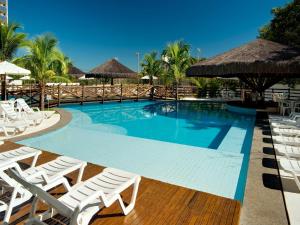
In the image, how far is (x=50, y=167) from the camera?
3482 millimetres

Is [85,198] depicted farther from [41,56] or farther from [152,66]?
[152,66]

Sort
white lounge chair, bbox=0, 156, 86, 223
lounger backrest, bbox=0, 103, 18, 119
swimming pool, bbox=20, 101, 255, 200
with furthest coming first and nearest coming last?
lounger backrest, bbox=0, 103, 18, 119
swimming pool, bbox=20, 101, 255, 200
white lounge chair, bbox=0, 156, 86, 223

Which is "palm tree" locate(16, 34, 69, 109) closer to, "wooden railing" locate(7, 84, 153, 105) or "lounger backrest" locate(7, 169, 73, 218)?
"wooden railing" locate(7, 84, 153, 105)

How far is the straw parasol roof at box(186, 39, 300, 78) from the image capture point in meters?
12.5

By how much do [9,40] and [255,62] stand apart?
1259 centimetres

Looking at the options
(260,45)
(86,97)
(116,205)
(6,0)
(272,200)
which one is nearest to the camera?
(116,205)

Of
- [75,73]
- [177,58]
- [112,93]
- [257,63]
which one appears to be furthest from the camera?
[75,73]

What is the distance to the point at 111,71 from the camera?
21703mm

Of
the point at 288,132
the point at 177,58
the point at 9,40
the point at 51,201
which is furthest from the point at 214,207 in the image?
the point at 177,58

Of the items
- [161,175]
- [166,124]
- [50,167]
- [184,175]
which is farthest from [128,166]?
[166,124]

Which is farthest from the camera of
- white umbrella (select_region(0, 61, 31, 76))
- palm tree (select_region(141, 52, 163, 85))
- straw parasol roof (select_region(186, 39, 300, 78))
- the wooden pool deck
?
palm tree (select_region(141, 52, 163, 85))

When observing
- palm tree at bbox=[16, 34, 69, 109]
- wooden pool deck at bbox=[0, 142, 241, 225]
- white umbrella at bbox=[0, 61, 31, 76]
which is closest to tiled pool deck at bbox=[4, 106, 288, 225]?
wooden pool deck at bbox=[0, 142, 241, 225]

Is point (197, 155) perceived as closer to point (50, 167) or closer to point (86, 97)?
point (50, 167)

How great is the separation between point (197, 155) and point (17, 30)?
38.3 ft
